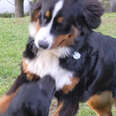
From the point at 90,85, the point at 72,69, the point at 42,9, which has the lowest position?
the point at 90,85

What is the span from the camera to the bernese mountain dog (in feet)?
12.0

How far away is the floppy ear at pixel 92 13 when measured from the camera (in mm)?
3879

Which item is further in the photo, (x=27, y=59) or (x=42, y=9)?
(x=27, y=59)

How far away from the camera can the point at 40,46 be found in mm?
3646

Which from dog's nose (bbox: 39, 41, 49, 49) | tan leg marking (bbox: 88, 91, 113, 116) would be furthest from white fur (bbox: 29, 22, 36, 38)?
tan leg marking (bbox: 88, 91, 113, 116)

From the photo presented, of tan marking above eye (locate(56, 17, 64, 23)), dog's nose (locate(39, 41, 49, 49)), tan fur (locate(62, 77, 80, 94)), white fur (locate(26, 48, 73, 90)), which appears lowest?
tan fur (locate(62, 77, 80, 94))

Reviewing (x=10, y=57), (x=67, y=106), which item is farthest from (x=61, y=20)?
(x=10, y=57)

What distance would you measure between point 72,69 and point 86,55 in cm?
29

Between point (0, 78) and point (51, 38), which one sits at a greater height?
point (51, 38)

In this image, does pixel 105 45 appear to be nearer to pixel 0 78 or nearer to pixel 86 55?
pixel 86 55

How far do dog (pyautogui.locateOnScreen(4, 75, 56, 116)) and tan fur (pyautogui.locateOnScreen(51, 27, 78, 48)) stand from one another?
2.03 feet

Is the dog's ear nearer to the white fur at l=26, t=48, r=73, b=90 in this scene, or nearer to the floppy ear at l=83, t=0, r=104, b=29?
the white fur at l=26, t=48, r=73, b=90

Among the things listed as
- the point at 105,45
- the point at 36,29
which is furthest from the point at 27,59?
the point at 105,45

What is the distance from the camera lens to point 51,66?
3955mm
